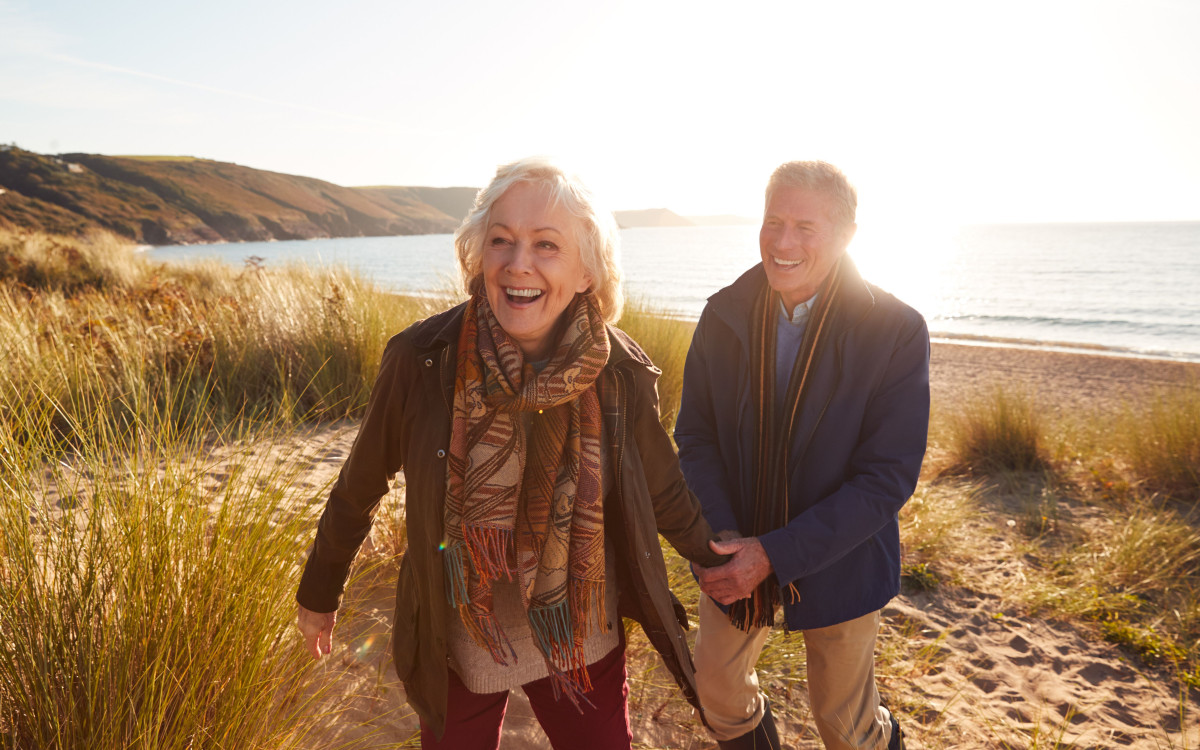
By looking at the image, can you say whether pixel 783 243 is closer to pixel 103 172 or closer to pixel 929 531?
pixel 929 531

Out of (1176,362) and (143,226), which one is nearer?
(1176,362)

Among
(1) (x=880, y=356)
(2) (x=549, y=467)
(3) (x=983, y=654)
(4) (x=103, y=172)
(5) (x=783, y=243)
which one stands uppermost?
(4) (x=103, y=172)

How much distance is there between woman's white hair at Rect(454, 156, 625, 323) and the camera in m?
1.44

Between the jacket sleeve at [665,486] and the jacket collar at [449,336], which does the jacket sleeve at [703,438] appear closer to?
the jacket sleeve at [665,486]

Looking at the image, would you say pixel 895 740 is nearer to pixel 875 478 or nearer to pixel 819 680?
pixel 819 680

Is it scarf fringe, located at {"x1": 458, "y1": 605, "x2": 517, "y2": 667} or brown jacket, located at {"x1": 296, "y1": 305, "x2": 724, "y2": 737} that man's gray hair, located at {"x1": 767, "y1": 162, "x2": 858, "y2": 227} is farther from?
scarf fringe, located at {"x1": 458, "y1": 605, "x2": 517, "y2": 667}

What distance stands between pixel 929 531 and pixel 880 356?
10.1ft

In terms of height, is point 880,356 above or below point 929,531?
above

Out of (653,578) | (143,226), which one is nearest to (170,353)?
(653,578)

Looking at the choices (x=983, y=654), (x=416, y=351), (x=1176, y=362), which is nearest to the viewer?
(x=416, y=351)

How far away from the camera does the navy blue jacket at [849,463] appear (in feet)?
5.84

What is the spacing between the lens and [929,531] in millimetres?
4273

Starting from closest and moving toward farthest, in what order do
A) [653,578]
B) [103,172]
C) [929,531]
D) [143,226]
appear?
[653,578] < [929,531] < [143,226] < [103,172]

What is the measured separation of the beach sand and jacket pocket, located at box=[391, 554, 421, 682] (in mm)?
548
